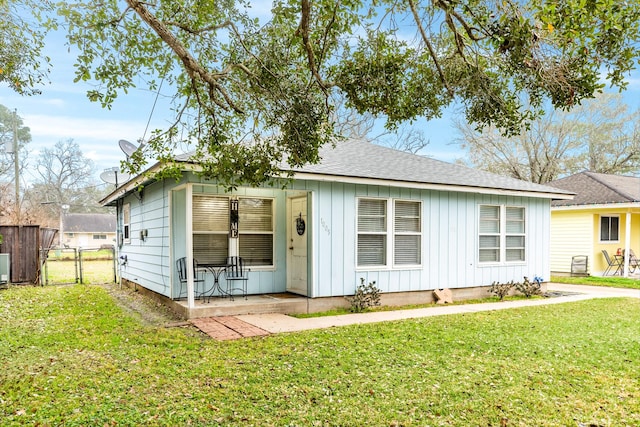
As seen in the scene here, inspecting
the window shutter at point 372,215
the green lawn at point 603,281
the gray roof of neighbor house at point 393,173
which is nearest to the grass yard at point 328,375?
the window shutter at point 372,215

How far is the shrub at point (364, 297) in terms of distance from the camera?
8.25m

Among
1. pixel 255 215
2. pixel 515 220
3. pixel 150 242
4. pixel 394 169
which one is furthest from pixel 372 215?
pixel 150 242

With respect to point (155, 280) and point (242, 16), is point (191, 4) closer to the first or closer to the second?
point (242, 16)

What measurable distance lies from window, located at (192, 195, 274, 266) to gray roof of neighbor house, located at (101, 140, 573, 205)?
1.19m

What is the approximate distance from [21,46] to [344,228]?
572 centimetres

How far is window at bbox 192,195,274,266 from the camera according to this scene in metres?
8.34

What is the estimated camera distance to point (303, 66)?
5.64m

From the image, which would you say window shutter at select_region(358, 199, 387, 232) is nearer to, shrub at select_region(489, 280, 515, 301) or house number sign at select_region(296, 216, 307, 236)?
house number sign at select_region(296, 216, 307, 236)

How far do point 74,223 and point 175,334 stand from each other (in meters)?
40.5

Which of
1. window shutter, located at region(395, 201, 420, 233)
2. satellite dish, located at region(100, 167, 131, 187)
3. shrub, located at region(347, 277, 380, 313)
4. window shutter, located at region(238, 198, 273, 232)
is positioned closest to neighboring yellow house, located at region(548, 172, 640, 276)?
window shutter, located at region(395, 201, 420, 233)

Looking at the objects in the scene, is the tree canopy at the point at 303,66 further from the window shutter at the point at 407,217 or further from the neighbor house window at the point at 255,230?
the window shutter at the point at 407,217

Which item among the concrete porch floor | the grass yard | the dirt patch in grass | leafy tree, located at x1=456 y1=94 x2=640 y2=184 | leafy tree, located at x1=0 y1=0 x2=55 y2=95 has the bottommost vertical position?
the dirt patch in grass

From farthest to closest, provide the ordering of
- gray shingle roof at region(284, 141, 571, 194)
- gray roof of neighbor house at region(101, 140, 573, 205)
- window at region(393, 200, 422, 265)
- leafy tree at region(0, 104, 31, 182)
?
leafy tree at region(0, 104, 31, 182)
window at region(393, 200, 422, 265)
gray shingle roof at region(284, 141, 571, 194)
gray roof of neighbor house at region(101, 140, 573, 205)

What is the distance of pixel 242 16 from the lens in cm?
571
